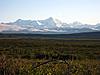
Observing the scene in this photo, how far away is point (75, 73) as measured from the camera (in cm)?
816

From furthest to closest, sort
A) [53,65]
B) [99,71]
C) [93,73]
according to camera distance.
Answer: [53,65] → [99,71] → [93,73]

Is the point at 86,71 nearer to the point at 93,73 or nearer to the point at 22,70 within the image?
the point at 93,73

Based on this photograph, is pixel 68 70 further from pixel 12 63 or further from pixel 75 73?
pixel 12 63

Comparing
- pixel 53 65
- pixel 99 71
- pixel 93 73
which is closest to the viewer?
pixel 93 73

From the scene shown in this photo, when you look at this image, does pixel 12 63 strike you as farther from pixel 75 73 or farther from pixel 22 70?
pixel 75 73

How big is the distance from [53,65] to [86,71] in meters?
1.70

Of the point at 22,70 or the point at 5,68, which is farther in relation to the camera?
the point at 22,70

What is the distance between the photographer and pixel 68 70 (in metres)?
7.41

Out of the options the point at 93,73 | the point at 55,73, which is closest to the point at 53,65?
the point at 55,73

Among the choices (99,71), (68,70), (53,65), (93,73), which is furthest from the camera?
(53,65)

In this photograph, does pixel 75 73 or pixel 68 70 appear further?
pixel 75 73

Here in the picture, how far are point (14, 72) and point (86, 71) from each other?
210 centimetres

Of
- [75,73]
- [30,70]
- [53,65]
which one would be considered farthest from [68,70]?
[53,65]

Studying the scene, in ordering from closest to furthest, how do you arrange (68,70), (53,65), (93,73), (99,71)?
(68,70)
(93,73)
(99,71)
(53,65)
